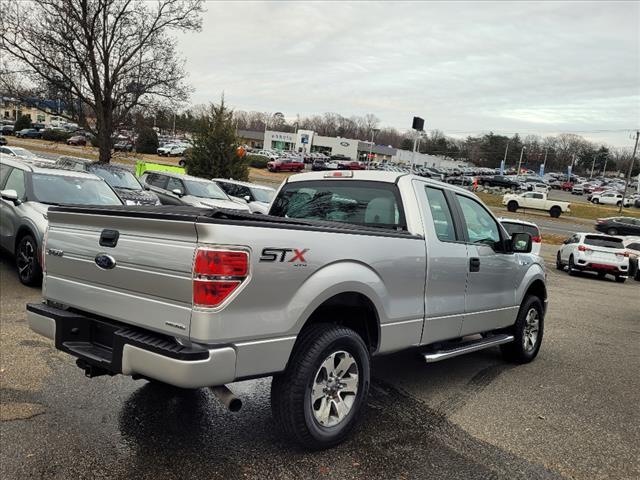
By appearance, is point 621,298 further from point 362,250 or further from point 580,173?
A: point 580,173

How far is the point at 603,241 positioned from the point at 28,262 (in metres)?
16.4

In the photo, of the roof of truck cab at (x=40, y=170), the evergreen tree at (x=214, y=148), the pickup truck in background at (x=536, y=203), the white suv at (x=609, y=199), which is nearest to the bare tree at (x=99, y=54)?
the evergreen tree at (x=214, y=148)

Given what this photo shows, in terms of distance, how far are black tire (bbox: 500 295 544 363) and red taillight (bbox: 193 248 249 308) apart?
13.5ft

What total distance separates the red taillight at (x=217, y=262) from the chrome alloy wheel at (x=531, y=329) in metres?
4.34

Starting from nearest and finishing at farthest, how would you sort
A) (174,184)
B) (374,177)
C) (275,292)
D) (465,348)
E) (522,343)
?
1. (275,292)
2. (374,177)
3. (465,348)
4. (522,343)
5. (174,184)

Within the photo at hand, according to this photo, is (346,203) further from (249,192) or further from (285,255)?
(249,192)

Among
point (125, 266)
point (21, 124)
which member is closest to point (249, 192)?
point (125, 266)

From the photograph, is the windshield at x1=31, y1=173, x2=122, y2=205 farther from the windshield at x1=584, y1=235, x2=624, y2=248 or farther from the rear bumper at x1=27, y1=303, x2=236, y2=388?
the windshield at x1=584, y1=235, x2=624, y2=248

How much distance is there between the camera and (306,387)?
3.34 m

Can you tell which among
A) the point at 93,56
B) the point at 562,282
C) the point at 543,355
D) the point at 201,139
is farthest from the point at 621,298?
the point at 93,56

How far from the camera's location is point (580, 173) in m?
155

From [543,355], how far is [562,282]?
9901mm

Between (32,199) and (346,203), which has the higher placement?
(346,203)

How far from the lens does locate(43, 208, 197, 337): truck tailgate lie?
2.99 meters
